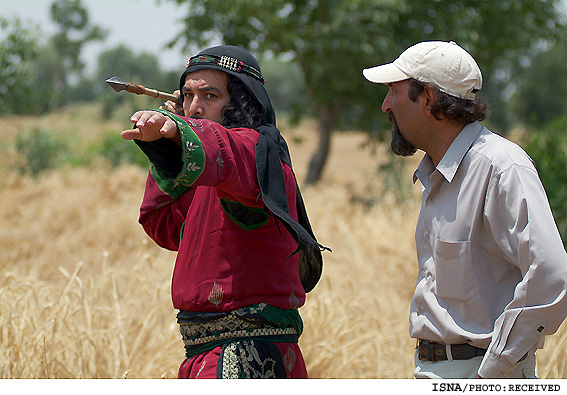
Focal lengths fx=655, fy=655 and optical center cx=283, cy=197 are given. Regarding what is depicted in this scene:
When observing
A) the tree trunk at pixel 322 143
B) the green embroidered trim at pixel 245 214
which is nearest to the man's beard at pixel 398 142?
the green embroidered trim at pixel 245 214

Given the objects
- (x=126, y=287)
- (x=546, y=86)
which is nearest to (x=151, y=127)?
(x=126, y=287)

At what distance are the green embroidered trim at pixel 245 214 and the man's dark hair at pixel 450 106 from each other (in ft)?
1.97

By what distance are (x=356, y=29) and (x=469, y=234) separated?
343 inches

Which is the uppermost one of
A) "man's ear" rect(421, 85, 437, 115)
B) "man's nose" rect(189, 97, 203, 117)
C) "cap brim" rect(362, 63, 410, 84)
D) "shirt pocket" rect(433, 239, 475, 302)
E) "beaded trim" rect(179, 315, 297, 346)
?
"cap brim" rect(362, 63, 410, 84)

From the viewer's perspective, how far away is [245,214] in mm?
2080

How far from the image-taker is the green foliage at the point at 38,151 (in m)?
12.7

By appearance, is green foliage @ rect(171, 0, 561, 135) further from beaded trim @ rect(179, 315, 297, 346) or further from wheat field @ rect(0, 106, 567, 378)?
beaded trim @ rect(179, 315, 297, 346)

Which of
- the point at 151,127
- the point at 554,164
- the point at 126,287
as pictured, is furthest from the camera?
the point at 554,164

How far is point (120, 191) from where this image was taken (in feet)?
32.1

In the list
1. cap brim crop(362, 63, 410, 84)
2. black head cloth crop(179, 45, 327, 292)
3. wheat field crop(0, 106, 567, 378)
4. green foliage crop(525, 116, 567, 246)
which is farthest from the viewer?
green foliage crop(525, 116, 567, 246)

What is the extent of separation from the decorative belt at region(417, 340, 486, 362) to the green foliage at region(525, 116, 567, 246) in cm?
415

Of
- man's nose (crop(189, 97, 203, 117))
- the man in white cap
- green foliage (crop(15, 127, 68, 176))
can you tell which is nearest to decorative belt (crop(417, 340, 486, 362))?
the man in white cap

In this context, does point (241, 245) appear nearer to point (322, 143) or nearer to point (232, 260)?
point (232, 260)

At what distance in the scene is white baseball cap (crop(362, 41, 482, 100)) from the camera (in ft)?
6.62
